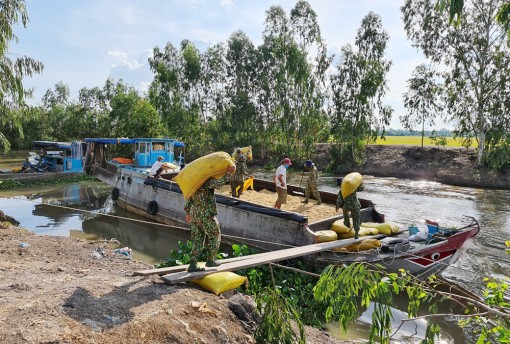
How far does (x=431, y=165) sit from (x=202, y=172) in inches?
1119

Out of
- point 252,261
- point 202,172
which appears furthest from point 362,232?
point 202,172

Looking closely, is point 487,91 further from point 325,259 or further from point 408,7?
point 325,259

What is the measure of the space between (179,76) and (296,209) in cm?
3196

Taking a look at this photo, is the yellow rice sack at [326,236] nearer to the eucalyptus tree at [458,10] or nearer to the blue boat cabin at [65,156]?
the eucalyptus tree at [458,10]

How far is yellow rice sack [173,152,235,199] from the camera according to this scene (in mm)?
5488

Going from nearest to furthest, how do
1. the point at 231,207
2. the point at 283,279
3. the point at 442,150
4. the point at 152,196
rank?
the point at 283,279
the point at 231,207
the point at 152,196
the point at 442,150

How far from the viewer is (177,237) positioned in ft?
44.2

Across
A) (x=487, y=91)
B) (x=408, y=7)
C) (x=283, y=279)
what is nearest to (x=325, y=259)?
(x=283, y=279)

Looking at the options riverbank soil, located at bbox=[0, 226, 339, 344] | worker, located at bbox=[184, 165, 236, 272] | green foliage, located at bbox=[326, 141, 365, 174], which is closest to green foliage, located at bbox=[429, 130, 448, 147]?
green foliage, located at bbox=[326, 141, 365, 174]

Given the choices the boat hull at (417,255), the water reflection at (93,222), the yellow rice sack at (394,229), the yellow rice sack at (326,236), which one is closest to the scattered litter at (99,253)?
the water reflection at (93,222)

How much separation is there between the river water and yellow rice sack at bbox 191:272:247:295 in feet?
8.50

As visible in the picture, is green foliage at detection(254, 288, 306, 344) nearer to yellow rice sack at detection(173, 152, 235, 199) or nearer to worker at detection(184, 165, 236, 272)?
worker at detection(184, 165, 236, 272)

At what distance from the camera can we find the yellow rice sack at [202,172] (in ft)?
18.0

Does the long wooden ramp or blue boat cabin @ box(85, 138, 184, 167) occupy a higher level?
blue boat cabin @ box(85, 138, 184, 167)
